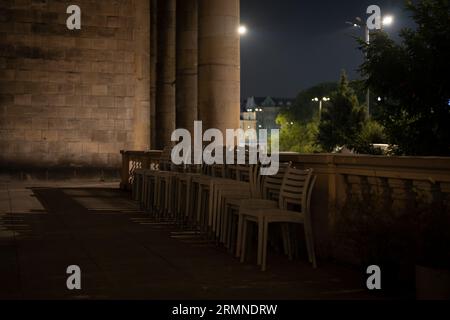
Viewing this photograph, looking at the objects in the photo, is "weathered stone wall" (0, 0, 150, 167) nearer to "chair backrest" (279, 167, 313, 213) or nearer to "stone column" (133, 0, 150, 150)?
"stone column" (133, 0, 150, 150)

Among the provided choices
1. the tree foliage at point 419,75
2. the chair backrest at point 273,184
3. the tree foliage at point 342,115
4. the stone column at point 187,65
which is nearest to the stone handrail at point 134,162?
the tree foliage at point 419,75

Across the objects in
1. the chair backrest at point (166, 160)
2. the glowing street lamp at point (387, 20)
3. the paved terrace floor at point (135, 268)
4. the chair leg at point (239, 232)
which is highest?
the glowing street lamp at point (387, 20)

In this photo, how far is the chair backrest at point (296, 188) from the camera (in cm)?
832

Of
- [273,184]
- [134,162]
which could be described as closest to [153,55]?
[134,162]

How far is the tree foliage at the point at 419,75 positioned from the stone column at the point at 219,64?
214 inches

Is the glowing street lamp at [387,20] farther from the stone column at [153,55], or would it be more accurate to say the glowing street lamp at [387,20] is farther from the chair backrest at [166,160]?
→ the chair backrest at [166,160]

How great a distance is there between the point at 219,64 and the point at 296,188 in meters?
12.0

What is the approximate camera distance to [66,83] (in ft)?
77.5

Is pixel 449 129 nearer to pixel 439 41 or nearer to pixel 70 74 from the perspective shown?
pixel 439 41

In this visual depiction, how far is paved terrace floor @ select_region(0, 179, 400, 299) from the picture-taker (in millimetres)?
6766

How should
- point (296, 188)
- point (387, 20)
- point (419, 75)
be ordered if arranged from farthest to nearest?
1. point (387, 20)
2. point (419, 75)
3. point (296, 188)

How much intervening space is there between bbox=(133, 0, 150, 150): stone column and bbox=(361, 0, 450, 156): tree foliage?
11.2 metres

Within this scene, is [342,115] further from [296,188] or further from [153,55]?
[296,188]

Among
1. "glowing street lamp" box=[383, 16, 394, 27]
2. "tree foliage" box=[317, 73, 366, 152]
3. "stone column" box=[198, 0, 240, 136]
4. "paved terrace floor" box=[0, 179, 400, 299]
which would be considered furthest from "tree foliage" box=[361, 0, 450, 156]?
"tree foliage" box=[317, 73, 366, 152]
